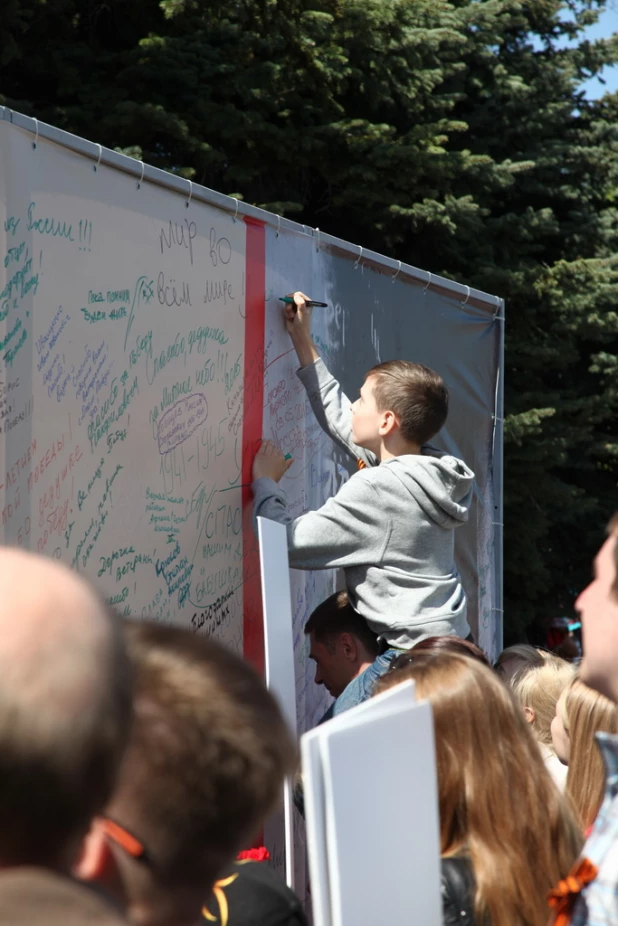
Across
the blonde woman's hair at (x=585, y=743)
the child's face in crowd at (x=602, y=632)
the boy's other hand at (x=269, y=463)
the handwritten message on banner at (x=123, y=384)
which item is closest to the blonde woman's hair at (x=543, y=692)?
the blonde woman's hair at (x=585, y=743)

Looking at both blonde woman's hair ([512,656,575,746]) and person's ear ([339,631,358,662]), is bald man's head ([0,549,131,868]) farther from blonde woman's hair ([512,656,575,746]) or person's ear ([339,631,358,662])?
person's ear ([339,631,358,662])

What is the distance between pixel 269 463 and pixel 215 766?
2.94 m

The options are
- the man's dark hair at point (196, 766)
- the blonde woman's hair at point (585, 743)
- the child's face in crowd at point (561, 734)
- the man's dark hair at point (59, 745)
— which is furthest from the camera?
the child's face in crowd at point (561, 734)

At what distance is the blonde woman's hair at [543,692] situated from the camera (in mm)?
3777

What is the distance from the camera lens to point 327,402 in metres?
4.30

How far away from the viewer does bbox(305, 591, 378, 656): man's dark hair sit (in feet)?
13.2

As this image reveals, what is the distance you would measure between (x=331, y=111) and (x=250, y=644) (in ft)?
17.8

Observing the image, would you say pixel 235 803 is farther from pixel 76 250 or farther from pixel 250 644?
pixel 250 644

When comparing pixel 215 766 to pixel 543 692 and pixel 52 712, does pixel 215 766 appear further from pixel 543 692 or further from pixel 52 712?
pixel 543 692

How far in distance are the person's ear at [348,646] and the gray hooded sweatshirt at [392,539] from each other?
16 centimetres

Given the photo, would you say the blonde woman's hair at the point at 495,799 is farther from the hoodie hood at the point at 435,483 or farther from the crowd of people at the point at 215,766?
the hoodie hood at the point at 435,483

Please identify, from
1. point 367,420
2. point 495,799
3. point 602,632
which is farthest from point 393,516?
point 602,632

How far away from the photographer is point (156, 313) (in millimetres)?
3518

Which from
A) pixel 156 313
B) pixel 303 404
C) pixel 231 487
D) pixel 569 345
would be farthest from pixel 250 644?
pixel 569 345
